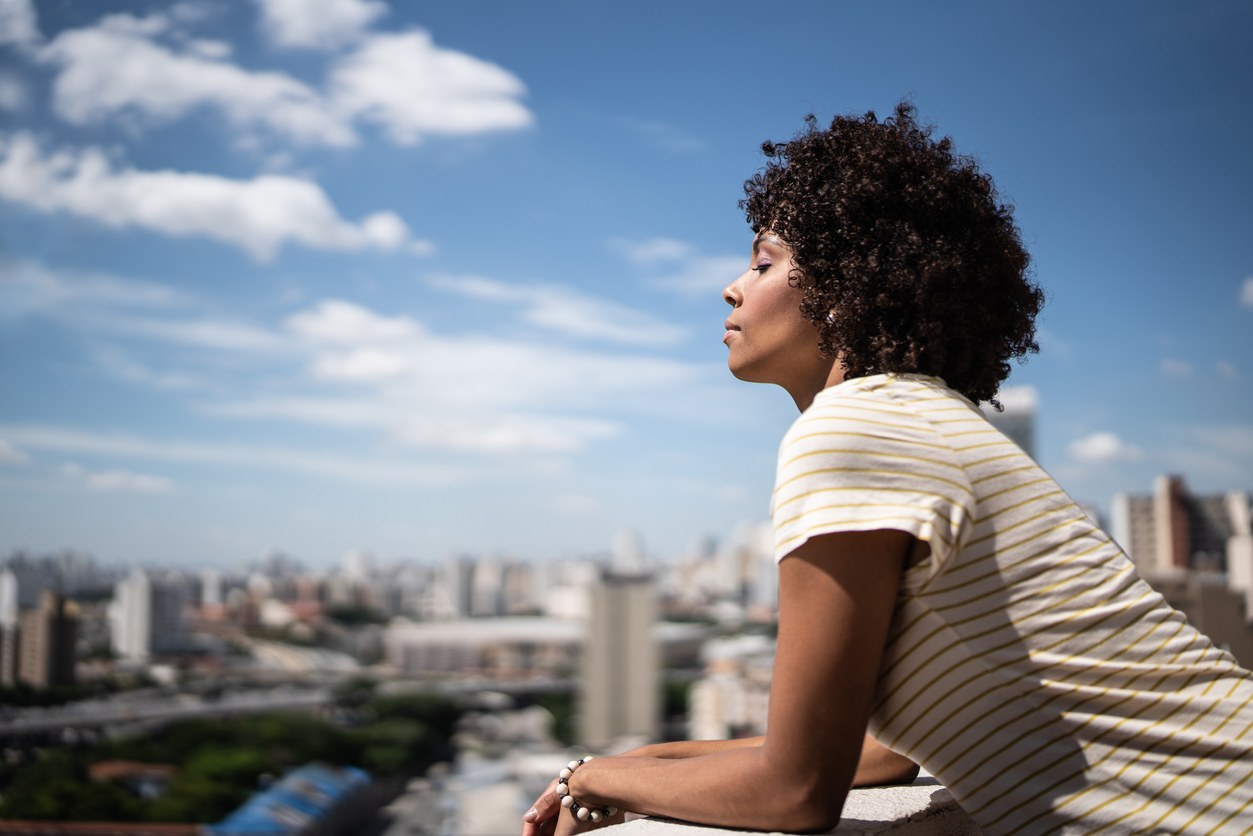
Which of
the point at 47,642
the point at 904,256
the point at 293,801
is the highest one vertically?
the point at 904,256

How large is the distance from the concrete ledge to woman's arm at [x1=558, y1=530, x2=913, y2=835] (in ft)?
0.21

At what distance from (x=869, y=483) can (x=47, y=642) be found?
79.1ft

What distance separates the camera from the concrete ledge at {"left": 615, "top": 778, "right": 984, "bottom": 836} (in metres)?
0.63

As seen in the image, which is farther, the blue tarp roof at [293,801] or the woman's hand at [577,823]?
the blue tarp roof at [293,801]

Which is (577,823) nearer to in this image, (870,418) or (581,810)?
(581,810)

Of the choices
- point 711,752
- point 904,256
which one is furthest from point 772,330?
point 711,752

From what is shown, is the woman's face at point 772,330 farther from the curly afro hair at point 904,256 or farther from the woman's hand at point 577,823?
the woman's hand at point 577,823

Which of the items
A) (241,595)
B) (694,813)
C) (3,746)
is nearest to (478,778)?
(3,746)

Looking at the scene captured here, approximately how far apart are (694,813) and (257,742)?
993 inches

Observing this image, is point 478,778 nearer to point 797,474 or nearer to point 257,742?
point 257,742

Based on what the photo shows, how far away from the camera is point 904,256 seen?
0.68 m

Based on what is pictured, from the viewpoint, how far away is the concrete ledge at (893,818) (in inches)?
24.9

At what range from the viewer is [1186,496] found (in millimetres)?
12984

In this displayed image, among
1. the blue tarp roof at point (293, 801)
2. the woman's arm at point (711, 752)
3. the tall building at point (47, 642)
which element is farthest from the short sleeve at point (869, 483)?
the tall building at point (47, 642)
